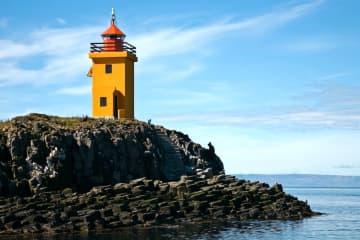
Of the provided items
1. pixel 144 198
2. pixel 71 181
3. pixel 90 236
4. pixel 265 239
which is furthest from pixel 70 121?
pixel 265 239

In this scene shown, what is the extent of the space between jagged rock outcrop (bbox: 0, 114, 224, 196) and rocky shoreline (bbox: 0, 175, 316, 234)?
280cm

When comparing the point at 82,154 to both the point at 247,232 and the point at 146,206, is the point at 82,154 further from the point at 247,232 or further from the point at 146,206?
the point at 247,232

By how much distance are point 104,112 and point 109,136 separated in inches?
397

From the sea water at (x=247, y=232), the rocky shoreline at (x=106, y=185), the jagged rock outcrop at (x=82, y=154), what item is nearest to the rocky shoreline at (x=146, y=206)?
the rocky shoreline at (x=106, y=185)

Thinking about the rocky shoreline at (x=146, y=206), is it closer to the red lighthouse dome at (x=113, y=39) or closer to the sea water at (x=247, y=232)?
the sea water at (x=247, y=232)

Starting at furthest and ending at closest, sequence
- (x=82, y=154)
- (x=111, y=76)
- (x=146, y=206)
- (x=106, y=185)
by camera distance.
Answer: (x=111, y=76)
(x=106, y=185)
(x=82, y=154)
(x=146, y=206)

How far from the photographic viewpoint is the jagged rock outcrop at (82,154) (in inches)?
2420

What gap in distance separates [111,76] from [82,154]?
15834 millimetres

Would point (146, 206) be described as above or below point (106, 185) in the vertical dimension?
below

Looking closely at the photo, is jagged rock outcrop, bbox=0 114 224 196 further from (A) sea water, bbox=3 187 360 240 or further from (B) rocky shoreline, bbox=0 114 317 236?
(A) sea water, bbox=3 187 360 240

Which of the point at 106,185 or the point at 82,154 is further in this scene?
the point at 106,185

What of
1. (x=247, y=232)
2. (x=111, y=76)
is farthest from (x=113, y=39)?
(x=247, y=232)

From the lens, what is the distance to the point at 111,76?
78.2 metres

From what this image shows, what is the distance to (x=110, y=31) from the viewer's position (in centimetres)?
7825
